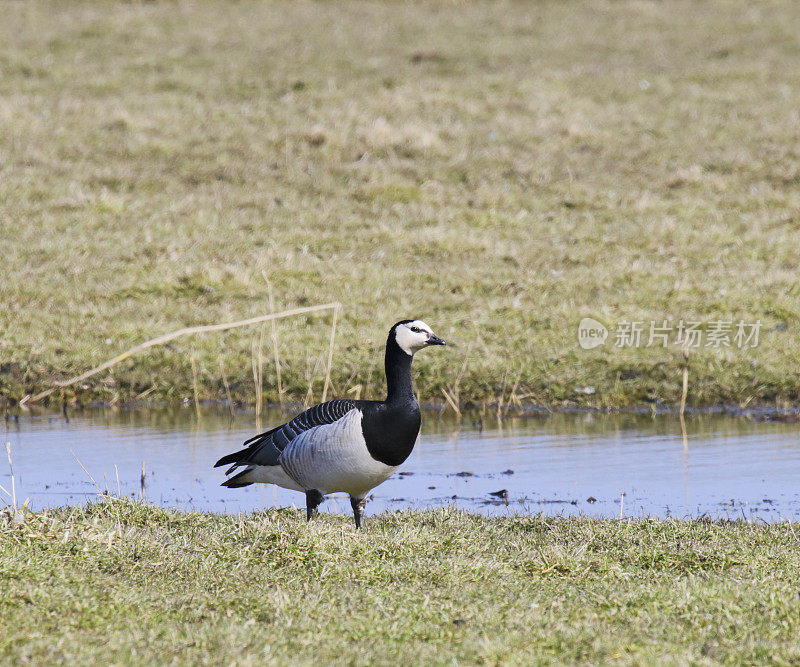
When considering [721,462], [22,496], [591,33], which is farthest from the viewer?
[591,33]

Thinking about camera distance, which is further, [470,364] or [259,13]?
[259,13]

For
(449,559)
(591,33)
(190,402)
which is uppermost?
(591,33)

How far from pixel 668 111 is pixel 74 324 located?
19.5 m

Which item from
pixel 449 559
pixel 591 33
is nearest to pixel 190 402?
pixel 449 559

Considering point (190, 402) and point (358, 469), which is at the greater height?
point (358, 469)

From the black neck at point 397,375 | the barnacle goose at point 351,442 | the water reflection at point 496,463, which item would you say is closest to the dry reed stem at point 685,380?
the water reflection at point 496,463

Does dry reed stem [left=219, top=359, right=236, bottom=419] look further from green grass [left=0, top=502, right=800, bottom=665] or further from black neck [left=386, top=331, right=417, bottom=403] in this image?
green grass [left=0, top=502, right=800, bottom=665]

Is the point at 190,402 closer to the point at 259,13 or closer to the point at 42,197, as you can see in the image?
the point at 42,197

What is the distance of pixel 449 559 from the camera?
7.32 metres

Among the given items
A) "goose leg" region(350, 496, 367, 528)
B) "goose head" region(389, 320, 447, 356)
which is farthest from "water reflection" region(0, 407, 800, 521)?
"goose head" region(389, 320, 447, 356)

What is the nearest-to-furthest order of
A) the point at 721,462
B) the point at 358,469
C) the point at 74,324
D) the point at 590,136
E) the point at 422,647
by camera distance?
the point at 422,647
the point at 358,469
the point at 721,462
the point at 74,324
the point at 590,136

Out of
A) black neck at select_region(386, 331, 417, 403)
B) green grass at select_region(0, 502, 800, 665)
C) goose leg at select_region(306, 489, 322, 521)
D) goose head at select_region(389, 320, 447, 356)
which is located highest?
goose head at select_region(389, 320, 447, 356)

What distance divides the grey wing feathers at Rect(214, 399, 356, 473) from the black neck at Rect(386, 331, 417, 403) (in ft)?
1.17

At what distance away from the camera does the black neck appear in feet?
30.4
